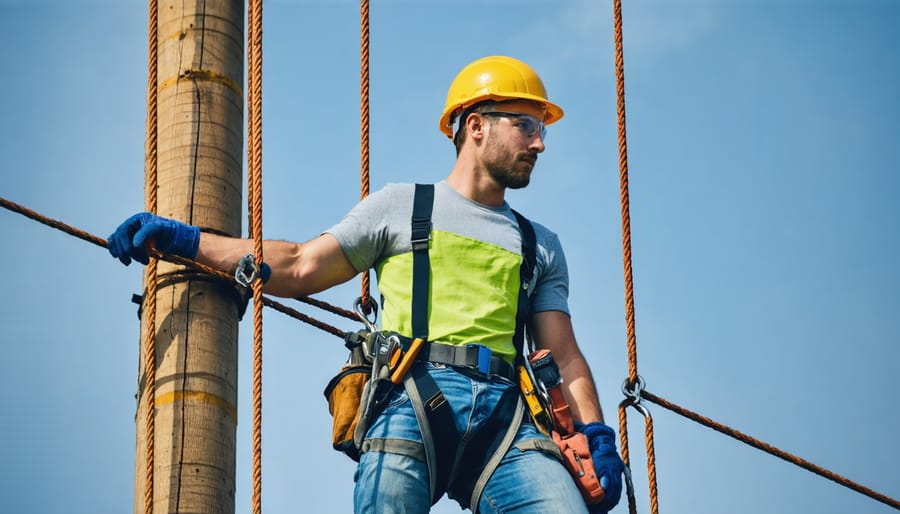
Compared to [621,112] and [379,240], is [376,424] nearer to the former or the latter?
[379,240]

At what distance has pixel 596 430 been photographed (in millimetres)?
4863

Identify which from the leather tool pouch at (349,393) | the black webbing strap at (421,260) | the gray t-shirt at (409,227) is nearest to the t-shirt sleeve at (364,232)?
the gray t-shirt at (409,227)

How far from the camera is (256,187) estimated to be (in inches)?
194

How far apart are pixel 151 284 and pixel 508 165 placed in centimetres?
131

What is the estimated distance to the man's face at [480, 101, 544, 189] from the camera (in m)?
5.11

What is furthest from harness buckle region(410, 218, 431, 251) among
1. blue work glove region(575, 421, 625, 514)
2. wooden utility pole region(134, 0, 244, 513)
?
blue work glove region(575, 421, 625, 514)

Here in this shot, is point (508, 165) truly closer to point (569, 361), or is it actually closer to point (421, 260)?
point (421, 260)

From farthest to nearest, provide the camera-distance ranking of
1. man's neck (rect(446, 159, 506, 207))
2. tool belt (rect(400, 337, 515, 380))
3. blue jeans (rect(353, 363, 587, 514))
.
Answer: man's neck (rect(446, 159, 506, 207)) → tool belt (rect(400, 337, 515, 380)) → blue jeans (rect(353, 363, 587, 514))

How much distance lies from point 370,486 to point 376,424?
0.76 ft

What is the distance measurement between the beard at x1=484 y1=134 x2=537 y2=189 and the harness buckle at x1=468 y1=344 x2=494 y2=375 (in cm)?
71

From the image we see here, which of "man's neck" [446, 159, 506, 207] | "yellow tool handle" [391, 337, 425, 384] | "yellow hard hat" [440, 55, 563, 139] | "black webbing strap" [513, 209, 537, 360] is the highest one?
"yellow hard hat" [440, 55, 563, 139]

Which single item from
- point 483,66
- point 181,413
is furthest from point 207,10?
point 181,413

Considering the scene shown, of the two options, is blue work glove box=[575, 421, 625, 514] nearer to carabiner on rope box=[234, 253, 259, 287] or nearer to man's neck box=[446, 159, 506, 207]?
man's neck box=[446, 159, 506, 207]

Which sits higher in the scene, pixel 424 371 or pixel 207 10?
pixel 207 10
